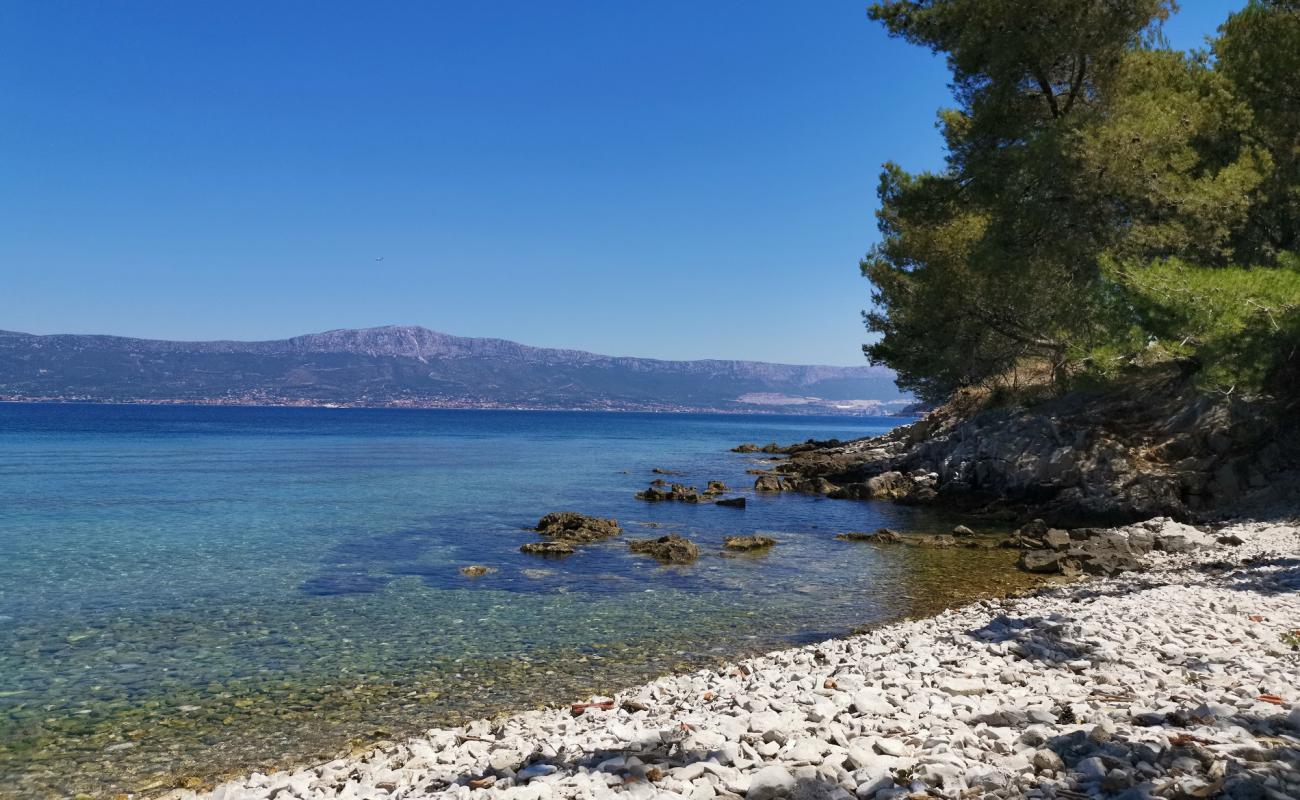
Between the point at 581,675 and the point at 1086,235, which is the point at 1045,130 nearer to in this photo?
the point at 1086,235

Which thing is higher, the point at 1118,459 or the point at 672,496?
the point at 1118,459

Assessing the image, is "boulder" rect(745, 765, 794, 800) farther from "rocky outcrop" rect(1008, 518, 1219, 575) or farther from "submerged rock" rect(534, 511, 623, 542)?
"submerged rock" rect(534, 511, 623, 542)

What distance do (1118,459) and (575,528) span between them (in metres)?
17.9

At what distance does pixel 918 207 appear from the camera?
2823 cm

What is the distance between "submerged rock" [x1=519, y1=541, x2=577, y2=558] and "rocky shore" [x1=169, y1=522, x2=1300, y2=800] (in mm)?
10473

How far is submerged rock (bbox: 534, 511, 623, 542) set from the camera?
23516 mm

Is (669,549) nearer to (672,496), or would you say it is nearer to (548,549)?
(548,549)

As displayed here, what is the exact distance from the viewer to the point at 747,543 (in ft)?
74.1

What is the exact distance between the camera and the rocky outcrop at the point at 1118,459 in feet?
74.1

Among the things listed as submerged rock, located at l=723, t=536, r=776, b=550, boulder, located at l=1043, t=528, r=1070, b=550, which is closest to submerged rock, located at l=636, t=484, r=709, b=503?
submerged rock, located at l=723, t=536, r=776, b=550

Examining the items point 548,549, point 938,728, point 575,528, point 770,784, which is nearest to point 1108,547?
point 548,549

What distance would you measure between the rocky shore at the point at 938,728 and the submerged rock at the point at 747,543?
11420 millimetres

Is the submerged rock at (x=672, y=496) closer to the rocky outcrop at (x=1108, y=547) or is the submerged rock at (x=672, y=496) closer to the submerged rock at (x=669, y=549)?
the submerged rock at (x=669, y=549)

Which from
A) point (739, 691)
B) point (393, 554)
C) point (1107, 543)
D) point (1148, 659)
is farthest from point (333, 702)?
point (1107, 543)
